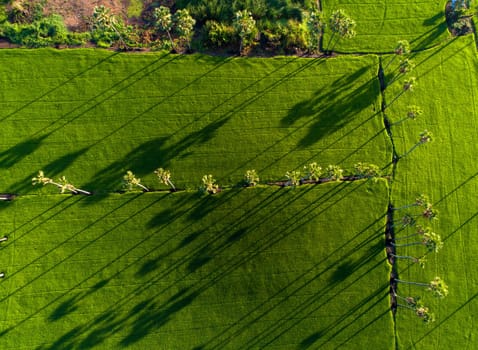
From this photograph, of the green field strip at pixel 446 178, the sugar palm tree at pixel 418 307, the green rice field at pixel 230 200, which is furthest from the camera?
the green field strip at pixel 446 178

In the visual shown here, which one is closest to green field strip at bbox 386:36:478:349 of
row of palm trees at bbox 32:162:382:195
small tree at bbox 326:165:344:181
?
row of palm trees at bbox 32:162:382:195

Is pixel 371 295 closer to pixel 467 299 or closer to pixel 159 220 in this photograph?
pixel 467 299

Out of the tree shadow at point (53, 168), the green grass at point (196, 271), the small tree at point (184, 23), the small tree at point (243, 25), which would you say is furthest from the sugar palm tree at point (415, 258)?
the tree shadow at point (53, 168)

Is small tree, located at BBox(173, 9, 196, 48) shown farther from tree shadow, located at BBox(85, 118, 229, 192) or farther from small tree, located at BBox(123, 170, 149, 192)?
small tree, located at BBox(123, 170, 149, 192)

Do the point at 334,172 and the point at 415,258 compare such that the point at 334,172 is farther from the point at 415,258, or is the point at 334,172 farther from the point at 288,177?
the point at 415,258

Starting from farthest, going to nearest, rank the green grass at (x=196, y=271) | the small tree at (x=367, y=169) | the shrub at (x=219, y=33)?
the shrub at (x=219, y=33) → the small tree at (x=367, y=169) → the green grass at (x=196, y=271)

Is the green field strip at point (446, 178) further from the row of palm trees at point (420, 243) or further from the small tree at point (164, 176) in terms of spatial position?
the small tree at point (164, 176)
